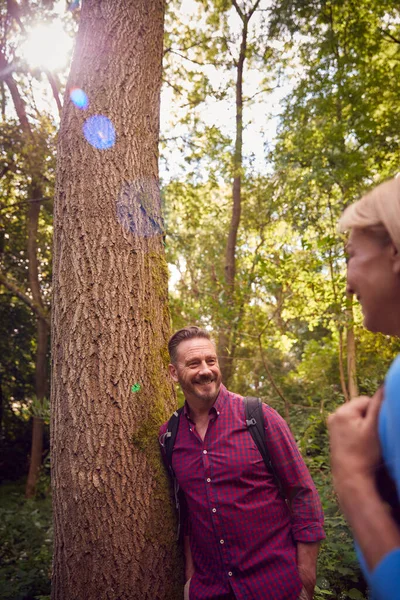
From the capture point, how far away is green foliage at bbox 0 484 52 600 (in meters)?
4.59

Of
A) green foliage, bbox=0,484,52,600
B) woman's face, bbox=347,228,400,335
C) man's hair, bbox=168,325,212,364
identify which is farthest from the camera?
green foliage, bbox=0,484,52,600

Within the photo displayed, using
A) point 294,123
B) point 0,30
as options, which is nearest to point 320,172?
point 294,123

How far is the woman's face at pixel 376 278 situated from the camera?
1.11 m

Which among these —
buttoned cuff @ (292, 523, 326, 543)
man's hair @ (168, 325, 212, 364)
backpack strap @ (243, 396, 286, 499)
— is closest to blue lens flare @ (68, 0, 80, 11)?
man's hair @ (168, 325, 212, 364)

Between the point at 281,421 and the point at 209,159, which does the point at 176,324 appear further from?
the point at 209,159

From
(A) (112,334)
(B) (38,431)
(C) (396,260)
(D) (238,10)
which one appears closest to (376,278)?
(C) (396,260)

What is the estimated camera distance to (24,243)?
14.2m

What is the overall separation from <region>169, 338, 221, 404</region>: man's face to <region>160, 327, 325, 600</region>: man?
0.19ft

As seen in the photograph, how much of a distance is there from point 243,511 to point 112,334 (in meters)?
1.23

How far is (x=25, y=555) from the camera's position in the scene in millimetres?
5750

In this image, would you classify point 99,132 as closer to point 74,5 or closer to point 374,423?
point 374,423

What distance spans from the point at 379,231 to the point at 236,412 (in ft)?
5.19

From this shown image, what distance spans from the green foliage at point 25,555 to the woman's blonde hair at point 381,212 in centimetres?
423

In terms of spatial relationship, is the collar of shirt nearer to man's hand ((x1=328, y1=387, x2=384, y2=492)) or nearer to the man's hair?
the man's hair
